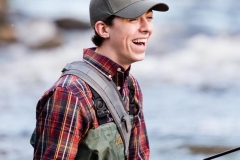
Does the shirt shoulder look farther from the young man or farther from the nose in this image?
the nose

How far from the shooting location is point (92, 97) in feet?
7.52

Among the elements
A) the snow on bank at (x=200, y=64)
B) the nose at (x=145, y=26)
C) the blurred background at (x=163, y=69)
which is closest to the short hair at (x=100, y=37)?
the nose at (x=145, y=26)

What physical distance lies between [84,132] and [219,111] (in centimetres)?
428

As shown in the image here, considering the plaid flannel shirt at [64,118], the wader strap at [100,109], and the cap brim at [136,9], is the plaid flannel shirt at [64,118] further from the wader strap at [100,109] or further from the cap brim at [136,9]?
the cap brim at [136,9]

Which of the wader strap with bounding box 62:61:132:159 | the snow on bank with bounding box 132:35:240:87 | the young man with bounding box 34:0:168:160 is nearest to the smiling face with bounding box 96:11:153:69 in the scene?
the young man with bounding box 34:0:168:160

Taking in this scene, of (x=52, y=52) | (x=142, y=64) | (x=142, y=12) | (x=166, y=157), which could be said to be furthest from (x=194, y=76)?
(x=142, y=12)

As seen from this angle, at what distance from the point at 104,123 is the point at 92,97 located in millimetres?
97

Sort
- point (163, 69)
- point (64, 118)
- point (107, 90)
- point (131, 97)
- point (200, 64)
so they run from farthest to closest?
point (200, 64) → point (163, 69) → point (131, 97) → point (107, 90) → point (64, 118)

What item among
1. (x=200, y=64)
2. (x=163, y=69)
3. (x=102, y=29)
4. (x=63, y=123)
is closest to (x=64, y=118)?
(x=63, y=123)

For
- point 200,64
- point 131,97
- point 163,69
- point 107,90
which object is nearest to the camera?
point 107,90

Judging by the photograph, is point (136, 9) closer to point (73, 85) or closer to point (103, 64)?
point (103, 64)

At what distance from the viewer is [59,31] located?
7.56m

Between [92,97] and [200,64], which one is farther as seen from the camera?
[200,64]

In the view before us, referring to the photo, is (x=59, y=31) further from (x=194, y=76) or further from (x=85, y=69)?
(x=85, y=69)
